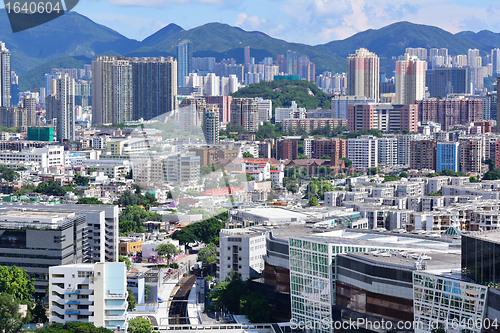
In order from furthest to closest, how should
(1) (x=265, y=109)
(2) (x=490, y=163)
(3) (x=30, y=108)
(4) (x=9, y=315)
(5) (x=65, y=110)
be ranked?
(3) (x=30, y=108)
(1) (x=265, y=109)
(5) (x=65, y=110)
(2) (x=490, y=163)
(4) (x=9, y=315)

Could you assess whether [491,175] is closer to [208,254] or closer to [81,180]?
[81,180]

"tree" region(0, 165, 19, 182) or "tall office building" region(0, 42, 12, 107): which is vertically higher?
"tall office building" region(0, 42, 12, 107)

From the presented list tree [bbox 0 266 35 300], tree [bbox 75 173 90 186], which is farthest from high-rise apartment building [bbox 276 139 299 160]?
tree [bbox 0 266 35 300]

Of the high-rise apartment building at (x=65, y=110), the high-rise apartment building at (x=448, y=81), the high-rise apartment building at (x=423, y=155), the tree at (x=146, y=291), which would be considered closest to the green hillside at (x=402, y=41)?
the high-rise apartment building at (x=448, y=81)

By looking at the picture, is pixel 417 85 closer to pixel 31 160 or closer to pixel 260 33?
pixel 31 160

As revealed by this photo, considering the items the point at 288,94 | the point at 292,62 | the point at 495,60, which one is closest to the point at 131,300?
the point at 288,94

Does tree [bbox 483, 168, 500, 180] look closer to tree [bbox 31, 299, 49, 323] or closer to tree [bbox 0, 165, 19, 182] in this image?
tree [bbox 0, 165, 19, 182]

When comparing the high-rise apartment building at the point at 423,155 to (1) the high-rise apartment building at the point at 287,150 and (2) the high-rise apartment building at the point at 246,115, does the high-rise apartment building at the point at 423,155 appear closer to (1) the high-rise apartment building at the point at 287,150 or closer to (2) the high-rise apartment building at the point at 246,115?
(1) the high-rise apartment building at the point at 287,150
